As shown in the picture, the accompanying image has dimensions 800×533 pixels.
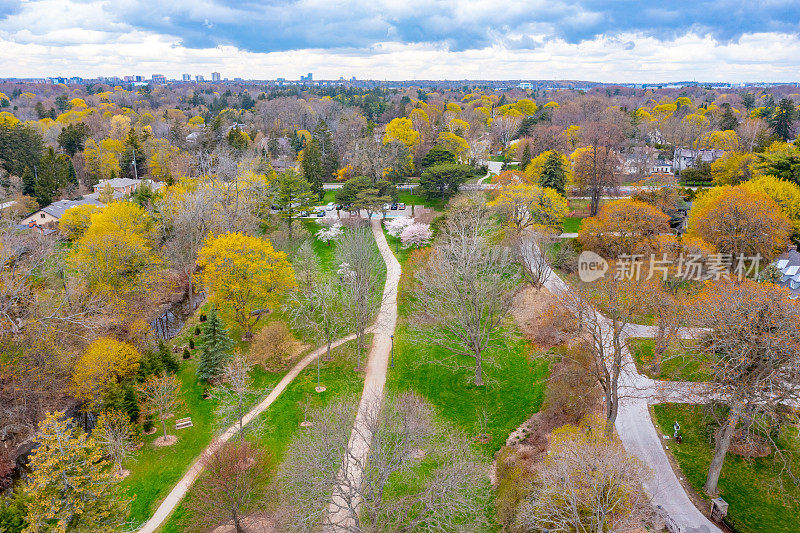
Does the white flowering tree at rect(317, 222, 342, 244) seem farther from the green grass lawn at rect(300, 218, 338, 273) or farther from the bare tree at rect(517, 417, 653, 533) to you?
the bare tree at rect(517, 417, 653, 533)

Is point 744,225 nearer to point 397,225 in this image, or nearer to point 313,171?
point 397,225

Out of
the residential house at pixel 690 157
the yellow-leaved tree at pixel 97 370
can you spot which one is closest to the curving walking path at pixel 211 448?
the yellow-leaved tree at pixel 97 370

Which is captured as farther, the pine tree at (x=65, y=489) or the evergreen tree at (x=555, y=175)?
the evergreen tree at (x=555, y=175)

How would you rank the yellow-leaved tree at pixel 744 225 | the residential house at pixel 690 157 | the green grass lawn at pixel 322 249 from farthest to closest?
the residential house at pixel 690 157, the green grass lawn at pixel 322 249, the yellow-leaved tree at pixel 744 225

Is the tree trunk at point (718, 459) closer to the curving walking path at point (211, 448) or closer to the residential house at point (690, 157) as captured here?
the curving walking path at point (211, 448)

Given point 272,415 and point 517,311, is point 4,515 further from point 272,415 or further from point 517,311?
point 517,311

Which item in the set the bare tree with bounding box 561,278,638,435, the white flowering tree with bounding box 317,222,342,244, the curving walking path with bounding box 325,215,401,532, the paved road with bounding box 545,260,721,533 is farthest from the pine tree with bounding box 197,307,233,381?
the white flowering tree with bounding box 317,222,342,244
